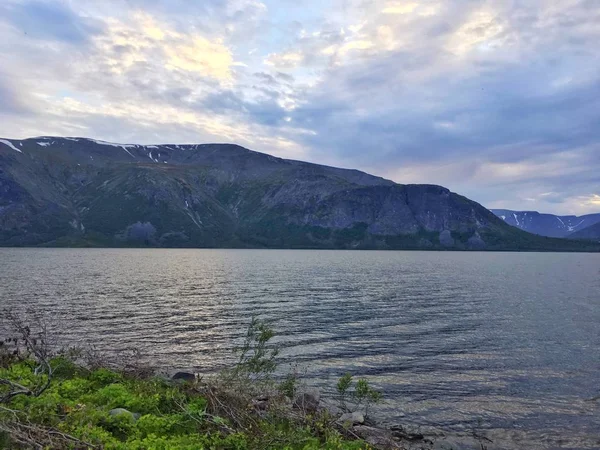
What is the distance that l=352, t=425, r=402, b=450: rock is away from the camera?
1683 centimetres

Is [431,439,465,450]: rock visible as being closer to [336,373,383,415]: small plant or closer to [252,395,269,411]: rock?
[336,373,383,415]: small plant

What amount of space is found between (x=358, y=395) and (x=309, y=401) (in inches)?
101

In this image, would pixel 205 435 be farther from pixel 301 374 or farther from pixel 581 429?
pixel 581 429

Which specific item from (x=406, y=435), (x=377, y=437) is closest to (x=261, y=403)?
(x=377, y=437)

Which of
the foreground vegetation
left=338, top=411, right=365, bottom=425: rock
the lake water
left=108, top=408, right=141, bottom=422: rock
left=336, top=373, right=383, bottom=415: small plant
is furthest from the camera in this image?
Answer: the lake water

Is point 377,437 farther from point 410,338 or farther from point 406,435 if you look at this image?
point 410,338

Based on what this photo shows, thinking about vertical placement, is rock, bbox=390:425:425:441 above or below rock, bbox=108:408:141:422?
below

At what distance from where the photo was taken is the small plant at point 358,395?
20.5 meters

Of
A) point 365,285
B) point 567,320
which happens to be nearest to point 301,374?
point 567,320

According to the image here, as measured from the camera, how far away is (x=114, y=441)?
11.7 meters

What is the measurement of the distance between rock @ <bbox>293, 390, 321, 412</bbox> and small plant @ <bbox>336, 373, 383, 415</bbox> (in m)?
1.36

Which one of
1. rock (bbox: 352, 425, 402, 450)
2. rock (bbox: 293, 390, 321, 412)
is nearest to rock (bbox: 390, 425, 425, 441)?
rock (bbox: 352, 425, 402, 450)

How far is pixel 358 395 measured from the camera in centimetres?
2073

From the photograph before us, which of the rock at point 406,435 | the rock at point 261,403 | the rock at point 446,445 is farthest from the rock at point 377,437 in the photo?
the rock at point 261,403
